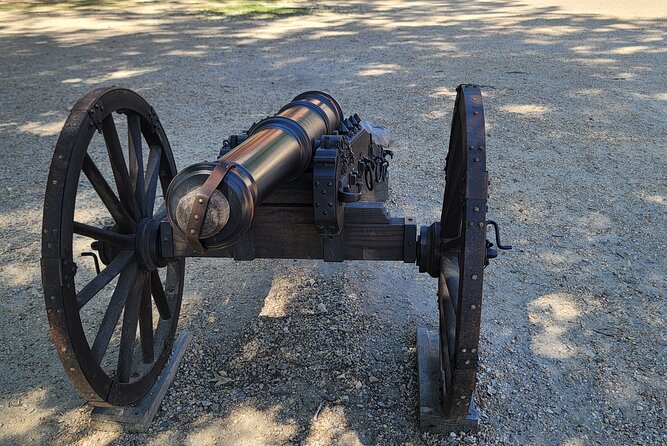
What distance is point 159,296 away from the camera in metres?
3.32

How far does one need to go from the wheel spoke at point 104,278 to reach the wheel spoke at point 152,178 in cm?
29

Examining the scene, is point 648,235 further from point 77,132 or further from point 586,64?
point 586,64

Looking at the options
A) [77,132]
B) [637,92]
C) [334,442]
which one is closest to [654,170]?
[637,92]

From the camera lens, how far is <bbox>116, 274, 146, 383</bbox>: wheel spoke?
2.83 meters

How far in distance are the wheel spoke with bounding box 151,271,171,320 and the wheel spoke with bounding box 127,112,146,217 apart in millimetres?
379

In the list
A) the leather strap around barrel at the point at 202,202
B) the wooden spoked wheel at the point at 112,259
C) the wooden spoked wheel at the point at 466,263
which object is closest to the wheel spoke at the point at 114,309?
the wooden spoked wheel at the point at 112,259

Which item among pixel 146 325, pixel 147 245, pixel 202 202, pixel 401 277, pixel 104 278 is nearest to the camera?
pixel 202 202

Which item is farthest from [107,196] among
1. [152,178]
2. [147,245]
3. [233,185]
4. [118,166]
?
[233,185]

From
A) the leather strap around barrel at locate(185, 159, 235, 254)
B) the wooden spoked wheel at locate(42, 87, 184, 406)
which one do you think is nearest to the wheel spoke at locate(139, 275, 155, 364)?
the wooden spoked wheel at locate(42, 87, 184, 406)

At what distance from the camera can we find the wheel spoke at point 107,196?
9.09ft

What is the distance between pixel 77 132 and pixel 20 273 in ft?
7.32

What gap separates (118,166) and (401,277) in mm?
2004

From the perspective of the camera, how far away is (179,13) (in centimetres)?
1494

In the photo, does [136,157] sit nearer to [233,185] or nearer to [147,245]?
[147,245]
